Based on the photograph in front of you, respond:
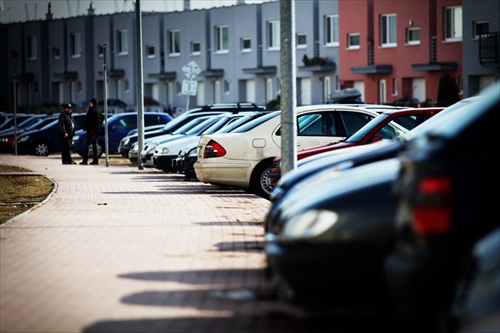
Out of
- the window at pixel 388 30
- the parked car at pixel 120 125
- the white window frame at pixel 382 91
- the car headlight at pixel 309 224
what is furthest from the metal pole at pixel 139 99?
the white window frame at pixel 382 91

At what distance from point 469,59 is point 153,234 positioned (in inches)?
1739

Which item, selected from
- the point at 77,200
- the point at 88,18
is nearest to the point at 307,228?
the point at 77,200

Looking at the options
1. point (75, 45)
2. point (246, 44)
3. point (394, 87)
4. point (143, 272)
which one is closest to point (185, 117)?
point (143, 272)

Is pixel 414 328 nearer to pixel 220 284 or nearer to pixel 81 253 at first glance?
pixel 220 284

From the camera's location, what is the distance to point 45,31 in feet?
329

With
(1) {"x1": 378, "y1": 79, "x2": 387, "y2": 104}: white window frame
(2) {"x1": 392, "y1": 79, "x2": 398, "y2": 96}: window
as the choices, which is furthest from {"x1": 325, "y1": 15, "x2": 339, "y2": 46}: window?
(2) {"x1": 392, "y1": 79, "x2": 398, "y2": 96}: window

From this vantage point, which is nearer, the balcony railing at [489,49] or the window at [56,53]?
the balcony railing at [489,49]

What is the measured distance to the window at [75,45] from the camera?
9675cm

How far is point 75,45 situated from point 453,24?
4510 centimetres

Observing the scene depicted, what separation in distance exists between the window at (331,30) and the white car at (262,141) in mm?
50684

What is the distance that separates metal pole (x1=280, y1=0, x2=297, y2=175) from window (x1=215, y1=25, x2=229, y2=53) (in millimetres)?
68065

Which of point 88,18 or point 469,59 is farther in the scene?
point 88,18

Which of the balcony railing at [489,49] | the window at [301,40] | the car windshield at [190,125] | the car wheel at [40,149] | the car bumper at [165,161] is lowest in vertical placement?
the car wheel at [40,149]

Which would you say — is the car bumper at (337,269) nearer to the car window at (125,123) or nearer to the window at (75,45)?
the car window at (125,123)
